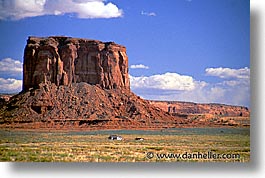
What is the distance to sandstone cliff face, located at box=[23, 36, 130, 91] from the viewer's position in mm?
16859

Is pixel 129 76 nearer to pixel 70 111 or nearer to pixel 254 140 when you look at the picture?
pixel 70 111

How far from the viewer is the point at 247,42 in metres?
13.4

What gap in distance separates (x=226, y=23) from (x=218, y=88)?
159 cm

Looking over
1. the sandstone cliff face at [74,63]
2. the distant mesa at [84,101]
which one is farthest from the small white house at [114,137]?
the sandstone cliff face at [74,63]

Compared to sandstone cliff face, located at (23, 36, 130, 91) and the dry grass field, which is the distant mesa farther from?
the dry grass field

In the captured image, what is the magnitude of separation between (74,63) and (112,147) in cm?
668

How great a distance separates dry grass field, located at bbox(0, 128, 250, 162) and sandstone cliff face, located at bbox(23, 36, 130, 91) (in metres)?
2.43

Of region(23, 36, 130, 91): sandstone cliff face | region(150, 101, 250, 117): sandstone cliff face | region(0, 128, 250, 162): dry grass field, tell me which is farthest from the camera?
region(23, 36, 130, 91): sandstone cliff face

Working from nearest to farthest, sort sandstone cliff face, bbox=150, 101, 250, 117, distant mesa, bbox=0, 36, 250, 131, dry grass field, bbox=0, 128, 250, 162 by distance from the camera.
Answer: dry grass field, bbox=0, 128, 250, 162 → sandstone cliff face, bbox=150, 101, 250, 117 → distant mesa, bbox=0, 36, 250, 131

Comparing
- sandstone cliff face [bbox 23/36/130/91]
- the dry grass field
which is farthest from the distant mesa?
the dry grass field

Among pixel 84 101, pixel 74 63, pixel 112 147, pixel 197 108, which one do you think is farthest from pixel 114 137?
pixel 74 63

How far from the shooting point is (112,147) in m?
13.9

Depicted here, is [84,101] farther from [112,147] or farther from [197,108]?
[112,147]

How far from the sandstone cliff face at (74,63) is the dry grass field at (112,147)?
2427 millimetres
